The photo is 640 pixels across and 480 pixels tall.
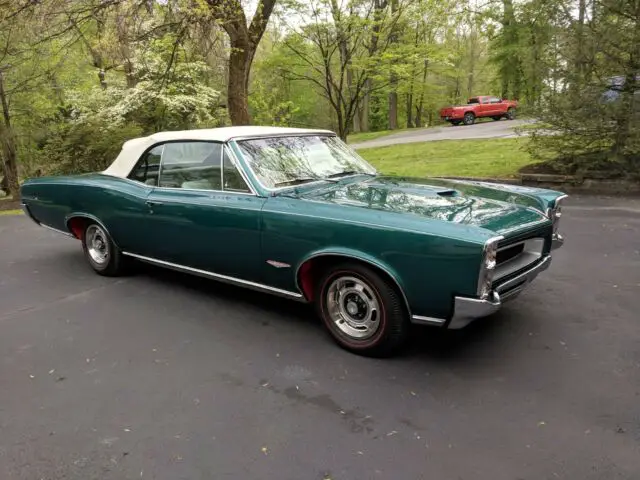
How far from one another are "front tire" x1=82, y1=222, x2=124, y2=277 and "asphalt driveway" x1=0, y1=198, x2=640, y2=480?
486 millimetres

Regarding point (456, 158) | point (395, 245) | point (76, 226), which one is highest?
point (456, 158)

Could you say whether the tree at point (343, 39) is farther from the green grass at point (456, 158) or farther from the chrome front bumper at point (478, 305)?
the chrome front bumper at point (478, 305)

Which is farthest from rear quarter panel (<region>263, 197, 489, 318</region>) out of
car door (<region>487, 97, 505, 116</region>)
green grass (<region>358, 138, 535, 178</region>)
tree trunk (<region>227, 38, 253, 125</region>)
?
car door (<region>487, 97, 505, 116</region>)

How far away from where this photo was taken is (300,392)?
2.98m

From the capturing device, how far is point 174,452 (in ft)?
8.09

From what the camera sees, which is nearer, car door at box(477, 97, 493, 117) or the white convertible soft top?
the white convertible soft top

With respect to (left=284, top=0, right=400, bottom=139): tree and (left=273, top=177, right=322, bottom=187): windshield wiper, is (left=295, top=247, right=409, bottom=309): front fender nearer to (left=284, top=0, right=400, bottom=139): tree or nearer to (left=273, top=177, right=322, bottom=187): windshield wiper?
(left=273, top=177, right=322, bottom=187): windshield wiper

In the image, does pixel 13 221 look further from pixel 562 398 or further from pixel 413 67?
pixel 413 67

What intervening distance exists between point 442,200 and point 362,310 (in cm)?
99

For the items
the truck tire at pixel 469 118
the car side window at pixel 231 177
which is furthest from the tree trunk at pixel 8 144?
the truck tire at pixel 469 118

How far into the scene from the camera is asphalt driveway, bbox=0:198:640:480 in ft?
7.79

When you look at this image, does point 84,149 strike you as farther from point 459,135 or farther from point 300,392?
point 459,135

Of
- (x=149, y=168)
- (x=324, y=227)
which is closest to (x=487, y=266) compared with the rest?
(x=324, y=227)

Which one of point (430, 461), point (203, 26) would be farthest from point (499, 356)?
point (203, 26)
